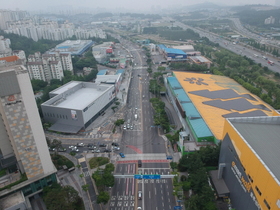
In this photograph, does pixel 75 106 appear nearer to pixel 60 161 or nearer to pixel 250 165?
pixel 60 161

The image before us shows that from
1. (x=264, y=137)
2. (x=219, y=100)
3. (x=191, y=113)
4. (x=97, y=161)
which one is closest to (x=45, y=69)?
(x=97, y=161)

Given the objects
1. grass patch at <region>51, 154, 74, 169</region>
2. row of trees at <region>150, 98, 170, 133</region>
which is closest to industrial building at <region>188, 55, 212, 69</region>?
row of trees at <region>150, 98, 170, 133</region>

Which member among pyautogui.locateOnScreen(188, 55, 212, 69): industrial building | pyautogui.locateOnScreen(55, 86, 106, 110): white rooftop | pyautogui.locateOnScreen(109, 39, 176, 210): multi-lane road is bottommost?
pyautogui.locateOnScreen(109, 39, 176, 210): multi-lane road

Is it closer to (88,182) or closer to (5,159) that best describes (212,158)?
(88,182)

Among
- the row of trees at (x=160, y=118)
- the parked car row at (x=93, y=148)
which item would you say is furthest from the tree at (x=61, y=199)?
the row of trees at (x=160, y=118)

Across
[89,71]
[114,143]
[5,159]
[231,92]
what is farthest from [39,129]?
[89,71]

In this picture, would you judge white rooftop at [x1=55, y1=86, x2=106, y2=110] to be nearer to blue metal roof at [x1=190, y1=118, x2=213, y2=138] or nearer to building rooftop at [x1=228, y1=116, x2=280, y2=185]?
blue metal roof at [x1=190, y1=118, x2=213, y2=138]
